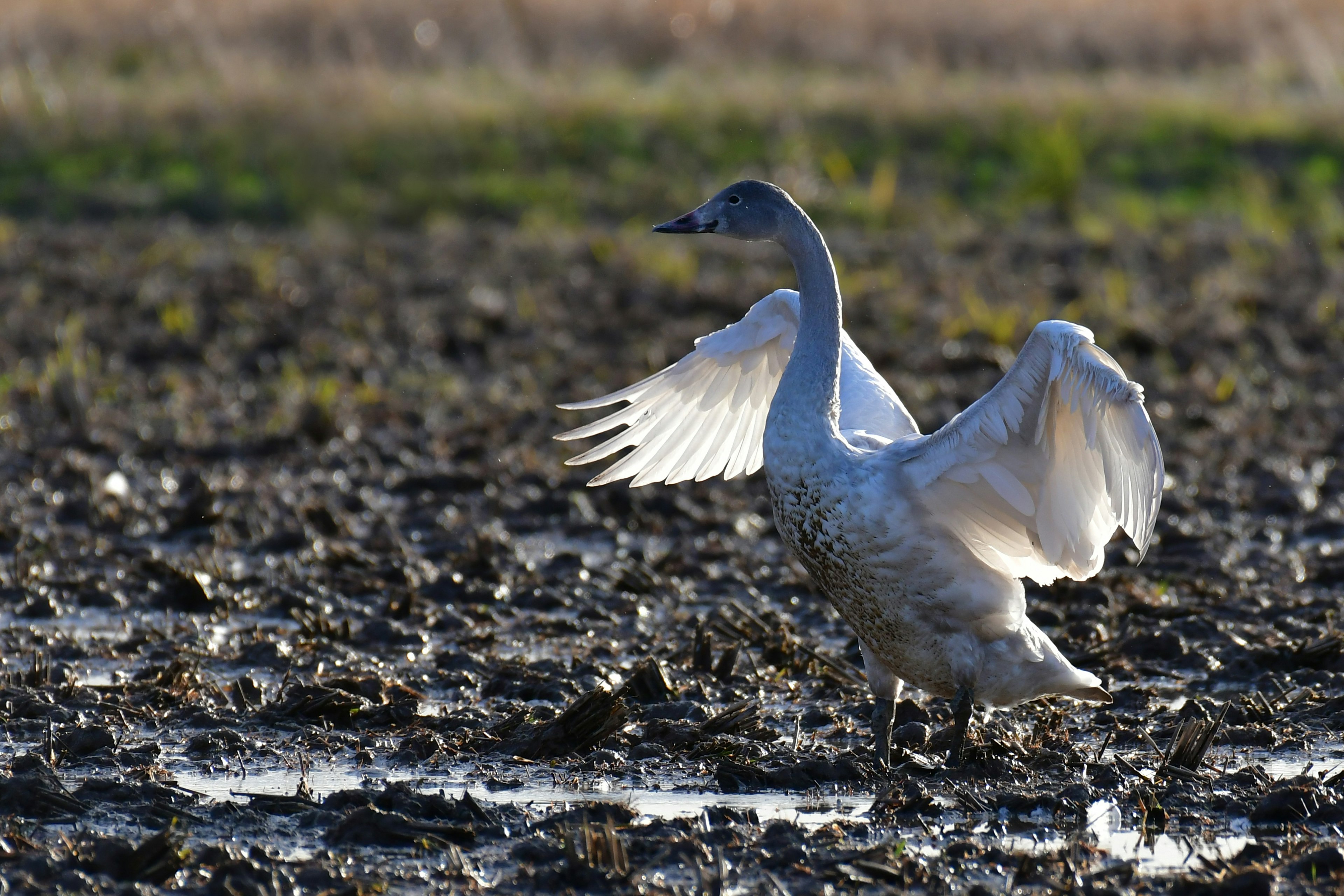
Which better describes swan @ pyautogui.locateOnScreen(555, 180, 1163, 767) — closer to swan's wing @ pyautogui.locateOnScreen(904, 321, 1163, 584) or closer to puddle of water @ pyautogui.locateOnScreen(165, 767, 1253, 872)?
swan's wing @ pyautogui.locateOnScreen(904, 321, 1163, 584)

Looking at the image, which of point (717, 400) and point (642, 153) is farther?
point (642, 153)

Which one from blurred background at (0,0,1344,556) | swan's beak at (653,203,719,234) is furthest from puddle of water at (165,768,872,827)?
blurred background at (0,0,1344,556)

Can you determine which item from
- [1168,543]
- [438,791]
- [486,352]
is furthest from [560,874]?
[486,352]

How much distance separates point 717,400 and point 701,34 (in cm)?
2017

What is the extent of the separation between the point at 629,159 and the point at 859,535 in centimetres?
1627

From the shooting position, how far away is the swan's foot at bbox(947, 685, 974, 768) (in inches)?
231

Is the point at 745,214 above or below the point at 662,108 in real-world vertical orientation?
below

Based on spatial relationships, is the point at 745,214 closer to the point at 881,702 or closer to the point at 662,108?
the point at 881,702

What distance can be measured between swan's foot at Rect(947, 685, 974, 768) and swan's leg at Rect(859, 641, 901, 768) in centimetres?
22

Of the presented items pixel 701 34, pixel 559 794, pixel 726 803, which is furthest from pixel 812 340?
pixel 701 34

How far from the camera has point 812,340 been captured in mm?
5902

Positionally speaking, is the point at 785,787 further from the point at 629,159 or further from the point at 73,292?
the point at 629,159

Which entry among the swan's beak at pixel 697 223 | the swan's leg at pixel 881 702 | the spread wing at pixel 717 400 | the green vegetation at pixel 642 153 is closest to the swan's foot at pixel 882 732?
the swan's leg at pixel 881 702

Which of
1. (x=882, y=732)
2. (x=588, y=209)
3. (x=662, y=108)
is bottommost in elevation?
(x=882, y=732)
